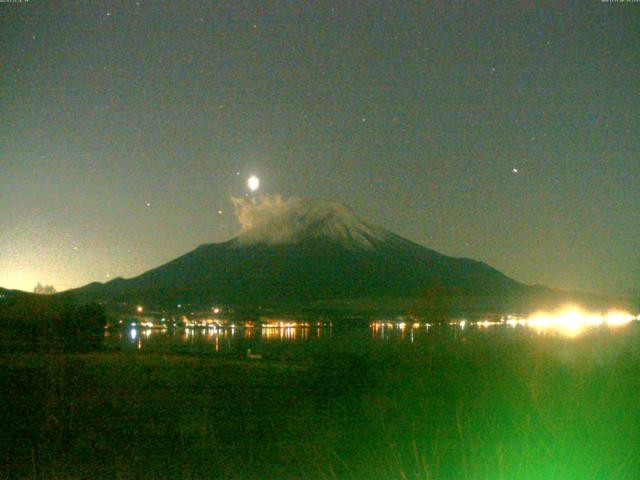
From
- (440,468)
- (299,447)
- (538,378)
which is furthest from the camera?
(538,378)

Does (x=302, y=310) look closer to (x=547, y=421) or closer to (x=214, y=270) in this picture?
(x=214, y=270)

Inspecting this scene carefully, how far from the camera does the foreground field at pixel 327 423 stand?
1057cm

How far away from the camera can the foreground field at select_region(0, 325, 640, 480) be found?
10570 millimetres

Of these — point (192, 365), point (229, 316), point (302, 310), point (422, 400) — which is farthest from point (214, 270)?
point (422, 400)

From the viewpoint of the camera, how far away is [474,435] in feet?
41.8

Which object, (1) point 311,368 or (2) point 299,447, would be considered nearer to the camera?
Answer: (2) point 299,447

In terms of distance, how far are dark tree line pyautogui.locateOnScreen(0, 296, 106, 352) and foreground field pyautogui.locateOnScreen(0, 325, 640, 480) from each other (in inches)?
664

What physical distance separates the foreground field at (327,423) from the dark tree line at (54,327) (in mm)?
16870

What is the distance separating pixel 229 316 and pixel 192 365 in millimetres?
91879

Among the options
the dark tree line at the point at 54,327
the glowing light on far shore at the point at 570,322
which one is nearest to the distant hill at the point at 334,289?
the glowing light on far shore at the point at 570,322

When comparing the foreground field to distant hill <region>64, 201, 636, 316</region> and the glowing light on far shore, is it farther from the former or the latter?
distant hill <region>64, 201, 636, 316</region>

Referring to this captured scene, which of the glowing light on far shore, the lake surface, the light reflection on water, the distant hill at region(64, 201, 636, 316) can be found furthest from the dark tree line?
the distant hill at region(64, 201, 636, 316)

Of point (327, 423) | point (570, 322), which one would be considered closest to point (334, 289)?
point (570, 322)

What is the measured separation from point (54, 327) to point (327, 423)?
35.7m
